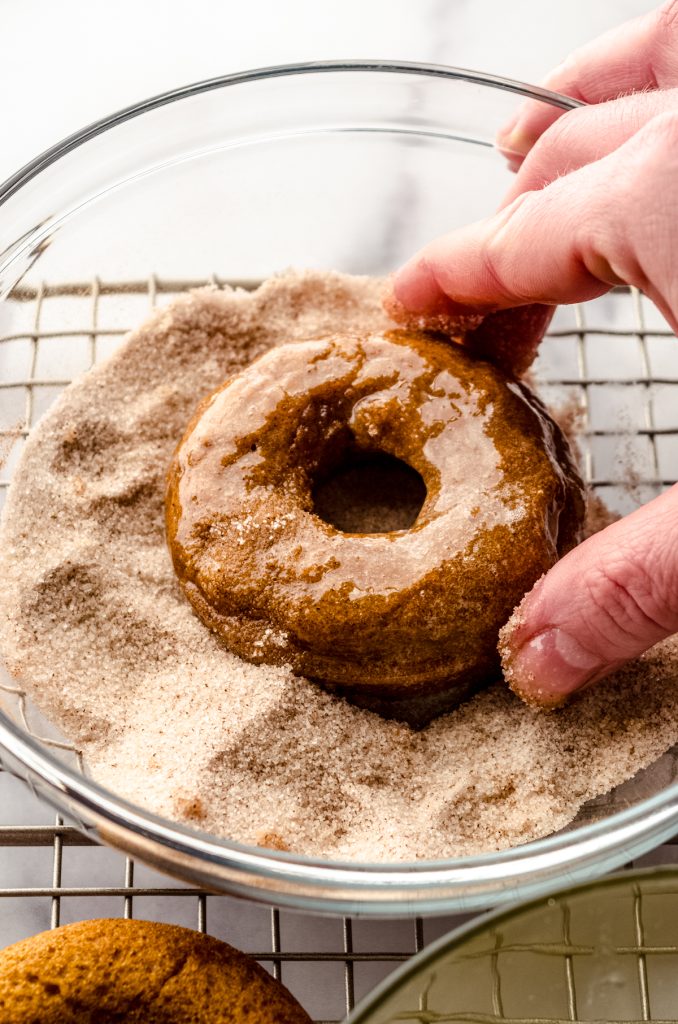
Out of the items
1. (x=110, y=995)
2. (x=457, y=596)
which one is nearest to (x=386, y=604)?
(x=457, y=596)

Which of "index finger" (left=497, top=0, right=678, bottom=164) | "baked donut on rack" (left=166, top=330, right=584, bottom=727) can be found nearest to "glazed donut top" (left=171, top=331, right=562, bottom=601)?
"baked donut on rack" (left=166, top=330, right=584, bottom=727)

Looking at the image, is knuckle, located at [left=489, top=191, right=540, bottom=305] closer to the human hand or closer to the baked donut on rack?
the human hand

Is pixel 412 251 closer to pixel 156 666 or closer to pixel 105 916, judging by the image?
pixel 156 666

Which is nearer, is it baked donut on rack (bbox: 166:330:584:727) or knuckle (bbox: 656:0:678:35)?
baked donut on rack (bbox: 166:330:584:727)

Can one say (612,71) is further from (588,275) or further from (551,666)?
(551,666)

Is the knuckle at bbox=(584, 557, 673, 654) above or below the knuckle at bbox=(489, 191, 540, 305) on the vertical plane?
below

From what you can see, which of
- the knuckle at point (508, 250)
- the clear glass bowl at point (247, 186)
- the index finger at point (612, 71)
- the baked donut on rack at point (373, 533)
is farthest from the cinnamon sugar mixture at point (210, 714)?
the index finger at point (612, 71)

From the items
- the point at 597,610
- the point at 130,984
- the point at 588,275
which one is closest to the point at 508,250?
the point at 588,275
